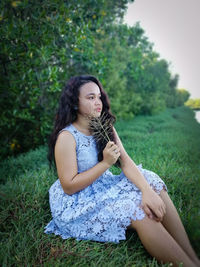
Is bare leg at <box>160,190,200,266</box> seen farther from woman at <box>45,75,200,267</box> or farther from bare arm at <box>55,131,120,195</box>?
bare arm at <box>55,131,120,195</box>

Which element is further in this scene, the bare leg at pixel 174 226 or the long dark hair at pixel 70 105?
the long dark hair at pixel 70 105

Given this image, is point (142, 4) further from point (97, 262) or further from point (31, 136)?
point (31, 136)

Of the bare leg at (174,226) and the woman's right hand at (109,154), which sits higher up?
the woman's right hand at (109,154)

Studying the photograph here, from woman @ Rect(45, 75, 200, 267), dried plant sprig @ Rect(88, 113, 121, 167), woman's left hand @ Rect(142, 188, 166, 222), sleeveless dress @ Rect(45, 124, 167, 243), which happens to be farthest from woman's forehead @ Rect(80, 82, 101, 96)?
woman's left hand @ Rect(142, 188, 166, 222)

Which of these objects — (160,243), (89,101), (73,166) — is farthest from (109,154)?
(160,243)

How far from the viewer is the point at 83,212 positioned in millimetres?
1684

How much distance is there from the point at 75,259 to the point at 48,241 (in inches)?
11.1

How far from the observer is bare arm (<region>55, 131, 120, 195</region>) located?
1.72 metres

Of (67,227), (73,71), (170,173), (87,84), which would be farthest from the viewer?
(73,71)

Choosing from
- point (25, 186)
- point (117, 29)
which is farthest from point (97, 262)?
point (117, 29)

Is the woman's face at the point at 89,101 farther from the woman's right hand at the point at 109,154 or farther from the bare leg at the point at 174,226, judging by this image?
the bare leg at the point at 174,226

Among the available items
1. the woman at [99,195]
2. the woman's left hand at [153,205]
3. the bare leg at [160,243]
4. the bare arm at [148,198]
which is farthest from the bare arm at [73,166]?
the bare leg at [160,243]

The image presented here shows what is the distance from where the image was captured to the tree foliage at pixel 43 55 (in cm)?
315

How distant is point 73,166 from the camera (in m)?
1.77
